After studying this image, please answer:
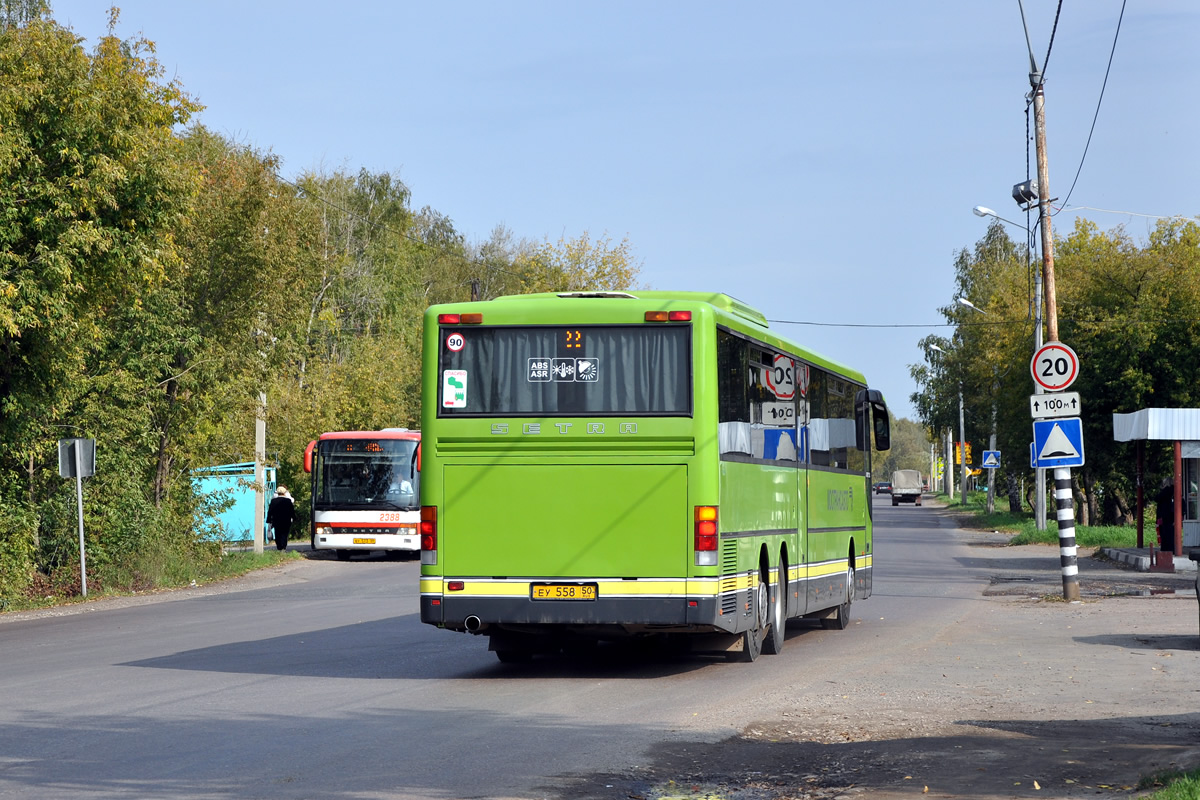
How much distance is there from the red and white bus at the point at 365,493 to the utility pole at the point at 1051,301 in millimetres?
19432

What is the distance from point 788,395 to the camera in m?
15.8

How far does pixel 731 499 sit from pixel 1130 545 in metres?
27.2

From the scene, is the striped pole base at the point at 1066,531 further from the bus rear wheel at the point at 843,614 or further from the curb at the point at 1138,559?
the curb at the point at 1138,559

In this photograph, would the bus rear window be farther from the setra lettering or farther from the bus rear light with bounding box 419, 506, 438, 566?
the setra lettering

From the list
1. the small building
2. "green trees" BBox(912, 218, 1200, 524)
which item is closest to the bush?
the small building

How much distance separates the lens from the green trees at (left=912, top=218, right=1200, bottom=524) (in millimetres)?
39906

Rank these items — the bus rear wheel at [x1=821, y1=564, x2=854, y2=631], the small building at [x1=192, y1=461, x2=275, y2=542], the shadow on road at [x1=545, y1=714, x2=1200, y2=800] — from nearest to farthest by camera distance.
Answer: the shadow on road at [x1=545, y1=714, x2=1200, y2=800], the bus rear wheel at [x1=821, y1=564, x2=854, y2=631], the small building at [x1=192, y1=461, x2=275, y2=542]

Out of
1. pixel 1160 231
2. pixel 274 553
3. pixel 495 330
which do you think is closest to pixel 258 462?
pixel 274 553

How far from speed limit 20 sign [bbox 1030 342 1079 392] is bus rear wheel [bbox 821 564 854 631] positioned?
4.55 metres

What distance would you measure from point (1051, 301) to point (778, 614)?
1091cm

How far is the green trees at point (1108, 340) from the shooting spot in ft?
131

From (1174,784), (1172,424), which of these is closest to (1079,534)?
(1172,424)

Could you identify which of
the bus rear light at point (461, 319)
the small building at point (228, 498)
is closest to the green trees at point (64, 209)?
the small building at point (228, 498)

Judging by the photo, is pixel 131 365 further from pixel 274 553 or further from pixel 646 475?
pixel 646 475
